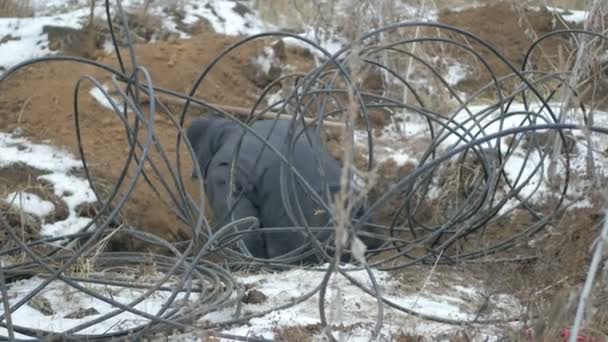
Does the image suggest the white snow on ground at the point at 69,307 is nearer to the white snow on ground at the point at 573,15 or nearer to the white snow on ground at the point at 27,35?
the white snow on ground at the point at 27,35

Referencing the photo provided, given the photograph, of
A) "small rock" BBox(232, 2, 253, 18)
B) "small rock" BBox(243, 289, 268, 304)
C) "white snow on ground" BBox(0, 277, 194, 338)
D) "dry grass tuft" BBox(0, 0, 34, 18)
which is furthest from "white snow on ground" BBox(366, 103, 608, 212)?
A: "dry grass tuft" BBox(0, 0, 34, 18)

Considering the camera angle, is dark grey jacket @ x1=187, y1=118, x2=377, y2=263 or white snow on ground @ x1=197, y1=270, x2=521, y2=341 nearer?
white snow on ground @ x1=197, y1=270, x2=521, y2=341

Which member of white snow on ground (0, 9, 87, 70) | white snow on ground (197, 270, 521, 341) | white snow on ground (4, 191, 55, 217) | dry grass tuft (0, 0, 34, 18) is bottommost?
white snow on ground (4, 191, 55, 217)

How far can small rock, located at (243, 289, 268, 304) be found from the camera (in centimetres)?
383

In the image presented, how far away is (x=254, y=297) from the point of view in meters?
3.83

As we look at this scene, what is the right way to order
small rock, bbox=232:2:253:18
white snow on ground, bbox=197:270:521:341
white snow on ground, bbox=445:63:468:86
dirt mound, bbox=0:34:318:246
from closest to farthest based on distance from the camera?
white snow on ground, bbox=197:270:521:341, dirt mound, bbox=0:34:318:246, white snow on ground, bbox=445:63:468:86, small rock, bbox=232:2:253:18

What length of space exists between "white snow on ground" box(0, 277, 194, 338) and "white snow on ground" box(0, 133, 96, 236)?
2.46 metres

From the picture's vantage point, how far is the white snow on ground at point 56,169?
6641mm

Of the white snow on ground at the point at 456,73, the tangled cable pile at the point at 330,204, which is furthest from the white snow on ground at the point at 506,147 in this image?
the white snow on ground at the point at 456,73

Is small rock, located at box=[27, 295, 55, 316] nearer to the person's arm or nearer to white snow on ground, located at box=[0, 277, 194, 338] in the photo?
white snow on ground, located at box=[0, 277, 194, 338]

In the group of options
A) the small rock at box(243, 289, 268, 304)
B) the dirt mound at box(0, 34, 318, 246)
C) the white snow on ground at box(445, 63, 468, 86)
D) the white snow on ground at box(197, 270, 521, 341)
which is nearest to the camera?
the white snow on ground at box(197, 270, 521, 341)

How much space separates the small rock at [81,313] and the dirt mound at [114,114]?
10.1 feet

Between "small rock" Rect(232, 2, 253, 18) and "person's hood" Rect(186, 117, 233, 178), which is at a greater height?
"small rock" Rect(232, 2, 253, 18)

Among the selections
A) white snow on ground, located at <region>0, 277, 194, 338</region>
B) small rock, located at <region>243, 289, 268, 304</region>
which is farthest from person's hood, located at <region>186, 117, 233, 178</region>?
small rock, located at <region>243, 289, 268, 304</region>
